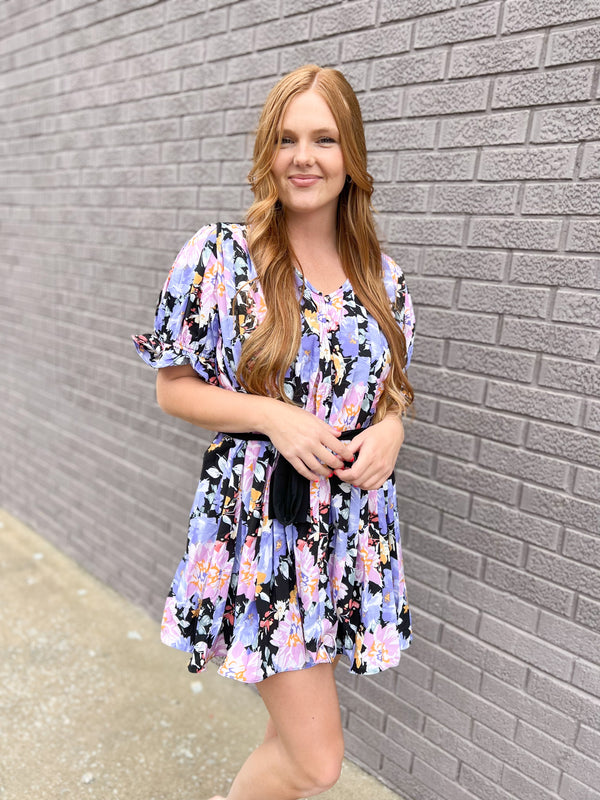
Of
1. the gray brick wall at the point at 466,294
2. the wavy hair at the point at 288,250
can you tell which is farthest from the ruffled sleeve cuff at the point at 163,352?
the gray brick wall at the point at 466,294

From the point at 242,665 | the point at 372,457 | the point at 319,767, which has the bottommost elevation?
the point at 319,767

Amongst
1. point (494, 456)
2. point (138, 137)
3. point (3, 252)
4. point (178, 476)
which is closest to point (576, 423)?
point (494, 456)

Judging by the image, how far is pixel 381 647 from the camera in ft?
5.54

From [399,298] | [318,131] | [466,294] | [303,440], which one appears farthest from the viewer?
[466,294]

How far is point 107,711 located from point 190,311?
1.93m

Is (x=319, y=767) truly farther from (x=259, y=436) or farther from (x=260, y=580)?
(x=259, y=436)

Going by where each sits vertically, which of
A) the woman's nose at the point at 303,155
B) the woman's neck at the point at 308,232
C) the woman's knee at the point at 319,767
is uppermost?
the woman's nose at the point at 303,155

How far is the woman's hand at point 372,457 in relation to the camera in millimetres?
1524

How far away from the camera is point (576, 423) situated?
1.83 m

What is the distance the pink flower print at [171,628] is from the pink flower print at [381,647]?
0.47 m

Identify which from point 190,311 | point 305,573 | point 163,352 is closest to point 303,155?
point 190,311

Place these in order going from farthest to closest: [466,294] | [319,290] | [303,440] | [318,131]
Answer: [466,294], [319,290], [318,131], [303,440]

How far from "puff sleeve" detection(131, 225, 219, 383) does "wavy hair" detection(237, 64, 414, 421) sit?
10 cm

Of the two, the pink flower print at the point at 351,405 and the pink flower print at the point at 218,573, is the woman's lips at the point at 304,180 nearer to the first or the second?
the pink flower print at the point at 351,405
